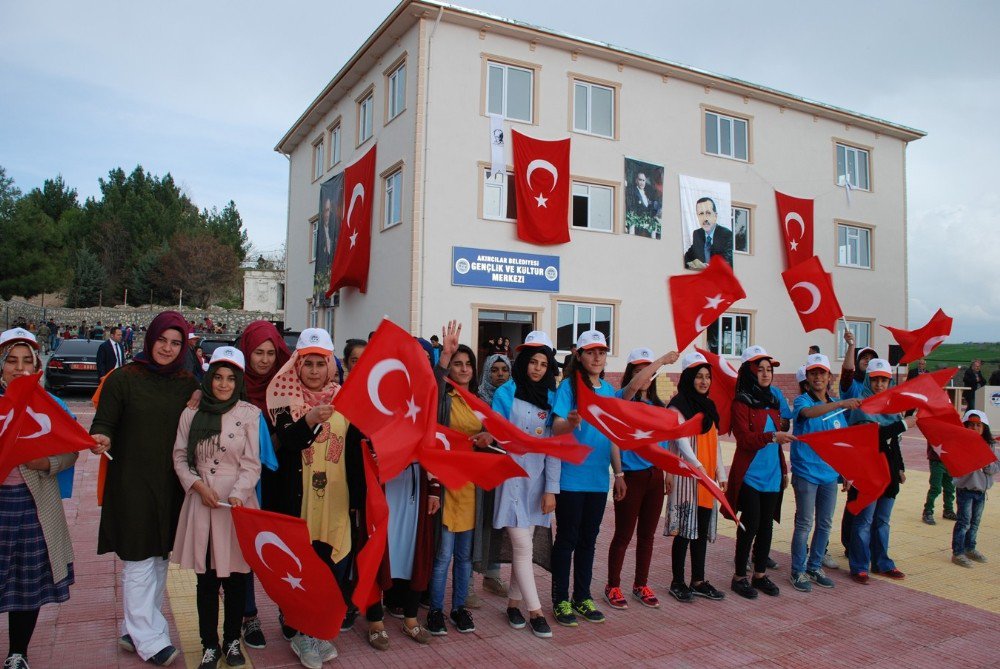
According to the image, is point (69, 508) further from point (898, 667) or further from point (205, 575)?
point (898, 667)

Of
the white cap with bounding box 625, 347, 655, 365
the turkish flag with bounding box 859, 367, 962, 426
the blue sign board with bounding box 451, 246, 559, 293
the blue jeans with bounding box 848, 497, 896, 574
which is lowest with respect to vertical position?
the blue jeans with bounding box 848, 497, 896, 574

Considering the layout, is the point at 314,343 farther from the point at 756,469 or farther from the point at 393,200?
the point at 393,200

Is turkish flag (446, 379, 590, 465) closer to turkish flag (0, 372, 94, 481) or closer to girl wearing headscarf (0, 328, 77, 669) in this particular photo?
turkish flag (0, 372, 94, 481)

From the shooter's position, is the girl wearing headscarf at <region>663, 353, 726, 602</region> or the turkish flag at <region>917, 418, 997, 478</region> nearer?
the girl wearing headscarf at <region>663, 353, 726, 602</region>

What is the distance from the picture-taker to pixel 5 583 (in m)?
3.75

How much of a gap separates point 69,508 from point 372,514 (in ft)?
17.2

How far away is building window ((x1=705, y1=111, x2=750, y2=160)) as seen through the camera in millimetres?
22312

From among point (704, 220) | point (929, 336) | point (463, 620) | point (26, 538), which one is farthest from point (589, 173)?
point (26, 538)

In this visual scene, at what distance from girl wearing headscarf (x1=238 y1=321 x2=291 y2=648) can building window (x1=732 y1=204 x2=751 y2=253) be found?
20.3 metres

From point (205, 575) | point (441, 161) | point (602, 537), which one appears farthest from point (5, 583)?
point (441, 161)

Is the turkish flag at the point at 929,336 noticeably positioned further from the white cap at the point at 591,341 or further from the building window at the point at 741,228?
the building window at the point at 741,228

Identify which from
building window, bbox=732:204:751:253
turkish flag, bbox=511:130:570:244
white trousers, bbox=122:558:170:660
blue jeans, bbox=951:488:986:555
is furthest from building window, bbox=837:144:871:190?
white trousers, bbox=122:558:170:660

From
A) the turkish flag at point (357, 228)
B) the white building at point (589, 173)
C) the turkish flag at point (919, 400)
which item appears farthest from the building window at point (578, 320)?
the turkish flag at point (919, 400)

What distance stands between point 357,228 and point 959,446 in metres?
17.7
